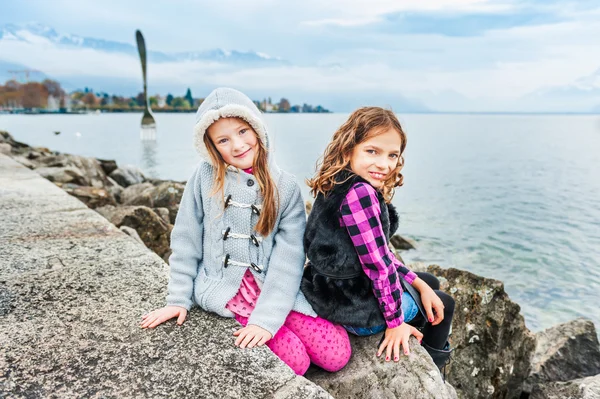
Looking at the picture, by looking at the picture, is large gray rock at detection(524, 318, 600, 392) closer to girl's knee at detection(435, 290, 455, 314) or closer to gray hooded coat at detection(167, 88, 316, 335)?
girl's knee at detection(435, 290, 455, 314)

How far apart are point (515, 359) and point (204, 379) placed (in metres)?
2.98

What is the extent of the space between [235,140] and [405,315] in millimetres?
1213

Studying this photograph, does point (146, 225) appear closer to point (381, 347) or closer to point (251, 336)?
point (251, 336)

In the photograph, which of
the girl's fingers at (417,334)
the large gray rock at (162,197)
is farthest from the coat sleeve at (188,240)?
the large gray rock at (162,197)

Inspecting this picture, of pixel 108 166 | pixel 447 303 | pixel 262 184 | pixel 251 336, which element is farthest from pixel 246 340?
pixel 108 166

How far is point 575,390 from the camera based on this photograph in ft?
8.79

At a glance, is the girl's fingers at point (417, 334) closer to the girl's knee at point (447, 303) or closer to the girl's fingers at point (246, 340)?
the girl's knee at point (447, 303)

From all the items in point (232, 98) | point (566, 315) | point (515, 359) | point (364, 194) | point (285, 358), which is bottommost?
point (566, 315)

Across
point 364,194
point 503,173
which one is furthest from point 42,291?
point 503,173

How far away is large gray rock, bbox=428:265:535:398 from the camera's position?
10.9ft

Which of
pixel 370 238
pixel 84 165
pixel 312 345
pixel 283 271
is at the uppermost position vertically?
pixel 370 238

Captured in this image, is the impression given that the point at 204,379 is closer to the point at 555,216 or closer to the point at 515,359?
the point at 515,359

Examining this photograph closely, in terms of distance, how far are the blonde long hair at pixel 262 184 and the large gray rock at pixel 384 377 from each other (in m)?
0.75

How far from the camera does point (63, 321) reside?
2027mm
